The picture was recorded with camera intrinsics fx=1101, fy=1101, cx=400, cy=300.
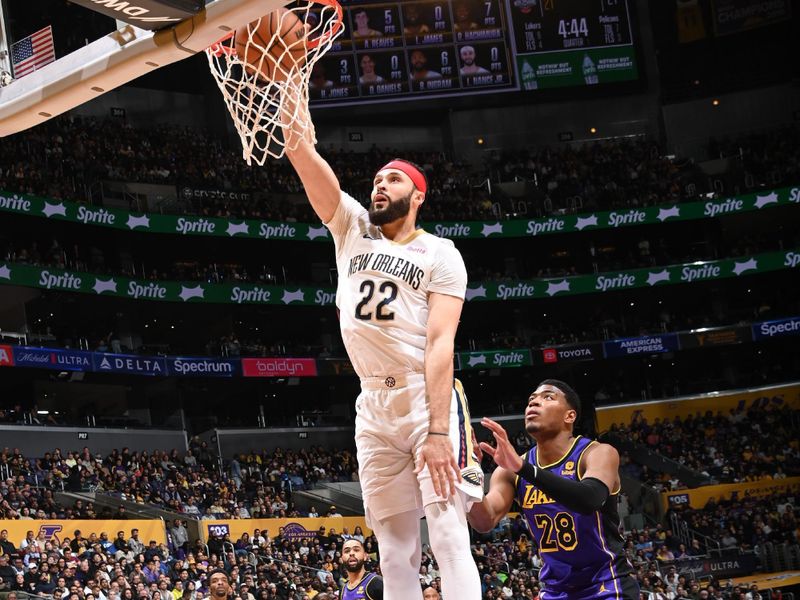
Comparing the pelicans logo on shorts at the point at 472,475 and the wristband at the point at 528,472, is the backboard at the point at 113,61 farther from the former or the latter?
the wristband at the point at 528,472

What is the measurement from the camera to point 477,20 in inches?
1569

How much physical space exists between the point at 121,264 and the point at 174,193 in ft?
9.52

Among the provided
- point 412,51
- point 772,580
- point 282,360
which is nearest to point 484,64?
point 412,51

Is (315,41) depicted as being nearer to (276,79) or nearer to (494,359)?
(276,79)

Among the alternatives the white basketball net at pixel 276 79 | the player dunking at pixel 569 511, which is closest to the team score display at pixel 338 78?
the white basketball net at pixel 276 79

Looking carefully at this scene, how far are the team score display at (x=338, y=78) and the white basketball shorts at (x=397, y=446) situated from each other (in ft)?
116

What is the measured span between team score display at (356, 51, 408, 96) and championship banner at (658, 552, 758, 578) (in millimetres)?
19643

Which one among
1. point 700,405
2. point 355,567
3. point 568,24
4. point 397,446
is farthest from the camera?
point 568,24

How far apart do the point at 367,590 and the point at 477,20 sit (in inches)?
1352

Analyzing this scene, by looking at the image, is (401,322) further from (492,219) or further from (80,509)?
(492,219)

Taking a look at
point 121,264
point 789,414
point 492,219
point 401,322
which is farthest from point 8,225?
point 401,322

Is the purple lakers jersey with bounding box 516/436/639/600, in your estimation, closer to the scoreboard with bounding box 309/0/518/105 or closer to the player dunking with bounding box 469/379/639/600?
the player dunking with bounding box 469/379/639/600

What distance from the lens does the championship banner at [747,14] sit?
139 feet

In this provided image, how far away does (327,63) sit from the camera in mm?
39406
